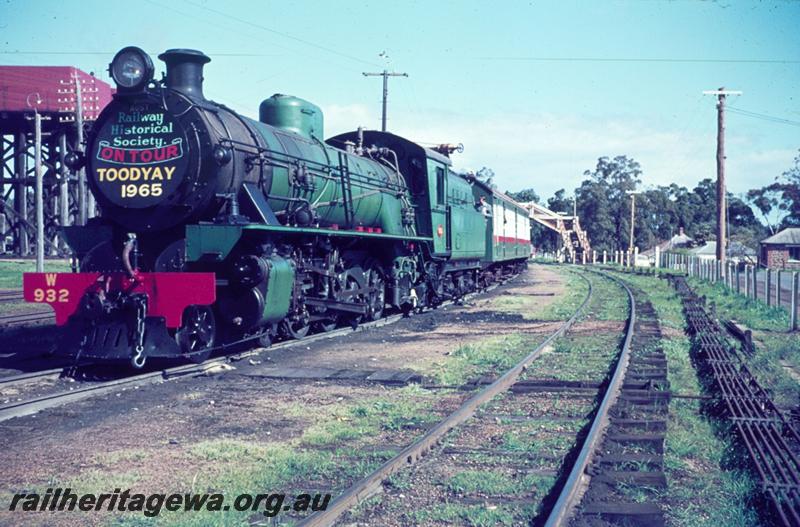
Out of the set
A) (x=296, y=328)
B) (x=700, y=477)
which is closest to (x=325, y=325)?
(x=296, y=328)

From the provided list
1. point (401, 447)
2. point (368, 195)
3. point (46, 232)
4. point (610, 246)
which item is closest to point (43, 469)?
point (401, 447)

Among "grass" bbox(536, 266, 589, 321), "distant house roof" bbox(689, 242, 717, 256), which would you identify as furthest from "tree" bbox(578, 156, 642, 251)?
"grass" bbox(536, 266, 589, 321)

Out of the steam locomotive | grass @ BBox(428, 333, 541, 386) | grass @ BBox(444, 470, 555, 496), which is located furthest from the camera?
grass @ BBox(428, 333, 541, 386)

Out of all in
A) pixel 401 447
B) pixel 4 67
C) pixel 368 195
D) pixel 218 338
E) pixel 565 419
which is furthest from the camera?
pixel 4 67

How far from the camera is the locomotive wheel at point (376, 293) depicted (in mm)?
14039

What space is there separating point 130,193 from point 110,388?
2.66 metres

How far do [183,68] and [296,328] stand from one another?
450 centimetres

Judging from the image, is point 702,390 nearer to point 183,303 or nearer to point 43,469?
point 183,303

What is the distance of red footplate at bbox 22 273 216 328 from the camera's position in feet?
27.2

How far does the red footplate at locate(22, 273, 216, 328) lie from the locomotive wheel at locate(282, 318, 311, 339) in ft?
8.49

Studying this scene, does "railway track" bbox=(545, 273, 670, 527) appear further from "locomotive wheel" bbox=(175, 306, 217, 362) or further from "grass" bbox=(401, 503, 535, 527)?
"locomotive wheel" bbox=(175, 306, 217, 362)

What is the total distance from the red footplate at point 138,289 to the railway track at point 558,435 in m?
3.30

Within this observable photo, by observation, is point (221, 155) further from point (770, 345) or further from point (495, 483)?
point (770, 345)

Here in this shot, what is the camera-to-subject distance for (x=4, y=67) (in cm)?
4119
